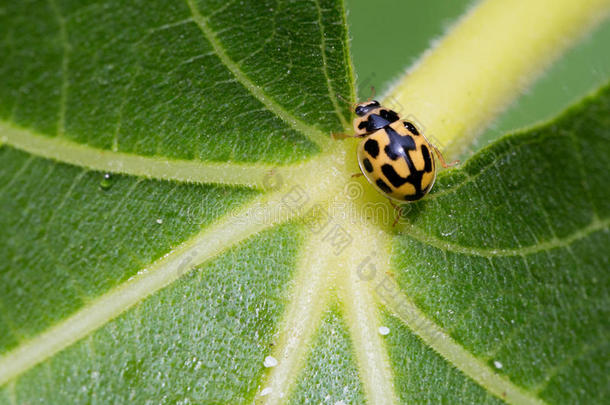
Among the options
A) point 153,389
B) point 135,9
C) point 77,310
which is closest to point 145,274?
point 77,310

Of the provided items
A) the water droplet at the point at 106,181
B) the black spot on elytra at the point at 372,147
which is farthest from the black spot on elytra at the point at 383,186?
the water droplet at the point at 106,181

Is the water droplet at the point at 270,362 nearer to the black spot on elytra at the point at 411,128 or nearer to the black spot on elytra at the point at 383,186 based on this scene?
the black spot on elytra at the point at 383,186

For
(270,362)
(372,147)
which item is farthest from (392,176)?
(270,362)

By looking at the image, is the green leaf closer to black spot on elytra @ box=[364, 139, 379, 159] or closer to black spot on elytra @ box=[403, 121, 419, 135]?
black spot on elytra @ box=[364, 139, 379, 159]

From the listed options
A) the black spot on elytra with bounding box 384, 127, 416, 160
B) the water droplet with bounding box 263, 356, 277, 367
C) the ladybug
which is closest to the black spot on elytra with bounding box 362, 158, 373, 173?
the ladybug

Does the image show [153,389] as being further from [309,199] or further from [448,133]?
[448,133]

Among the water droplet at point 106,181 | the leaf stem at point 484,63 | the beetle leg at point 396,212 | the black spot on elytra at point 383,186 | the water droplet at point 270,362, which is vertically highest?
the water droplet at point 106,181
